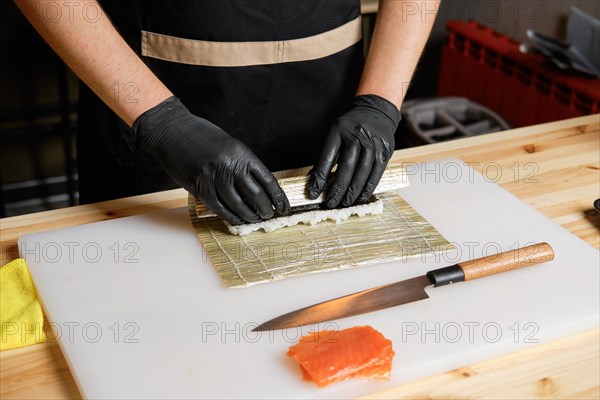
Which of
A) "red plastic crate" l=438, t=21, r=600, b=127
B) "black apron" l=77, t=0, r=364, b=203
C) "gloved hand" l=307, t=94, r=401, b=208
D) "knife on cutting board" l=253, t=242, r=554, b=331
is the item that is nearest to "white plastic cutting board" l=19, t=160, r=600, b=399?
"knife on cutting board" l=253, t=242, r=554, b=331

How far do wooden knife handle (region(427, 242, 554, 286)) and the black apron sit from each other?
0.61 metres

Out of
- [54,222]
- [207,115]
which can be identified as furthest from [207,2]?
[54,222]

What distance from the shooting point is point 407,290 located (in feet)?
3.49

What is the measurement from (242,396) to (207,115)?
2.49ft

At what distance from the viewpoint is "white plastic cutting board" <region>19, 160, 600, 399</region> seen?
93 centimetres

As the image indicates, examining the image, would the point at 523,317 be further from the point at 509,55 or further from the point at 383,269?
the point at 509,55

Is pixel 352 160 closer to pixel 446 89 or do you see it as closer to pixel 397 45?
pixel 397 45

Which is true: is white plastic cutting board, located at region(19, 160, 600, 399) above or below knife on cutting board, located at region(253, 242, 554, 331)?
below

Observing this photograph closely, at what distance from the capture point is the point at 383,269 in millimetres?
1138

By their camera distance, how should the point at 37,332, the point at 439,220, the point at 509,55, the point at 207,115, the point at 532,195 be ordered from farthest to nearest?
the point at 509,55
the point at 207,115
the point at 532,195
the point at 439,220
the point at 37,332

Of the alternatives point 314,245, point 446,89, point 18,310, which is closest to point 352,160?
point 314,245

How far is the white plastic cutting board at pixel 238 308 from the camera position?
0.93m

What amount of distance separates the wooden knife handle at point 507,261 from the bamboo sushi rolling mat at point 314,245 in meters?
0.10

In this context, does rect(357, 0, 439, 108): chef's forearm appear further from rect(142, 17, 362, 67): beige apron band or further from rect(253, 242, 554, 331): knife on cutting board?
rect(253, 242, 554, 331): knife on cutting board
